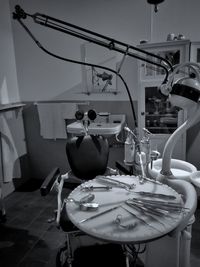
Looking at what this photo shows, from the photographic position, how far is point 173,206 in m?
1.20

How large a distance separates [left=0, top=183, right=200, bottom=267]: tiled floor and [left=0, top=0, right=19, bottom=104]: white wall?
1.44m

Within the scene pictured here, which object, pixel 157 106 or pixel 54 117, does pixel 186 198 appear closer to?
pixel 157 106

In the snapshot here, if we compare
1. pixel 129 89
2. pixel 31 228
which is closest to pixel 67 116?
pixel 129 89

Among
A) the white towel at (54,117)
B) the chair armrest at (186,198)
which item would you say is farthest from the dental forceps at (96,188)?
the white towel at (54,117)

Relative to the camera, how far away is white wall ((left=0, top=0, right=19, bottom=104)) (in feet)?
9.66

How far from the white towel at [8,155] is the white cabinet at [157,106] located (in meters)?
1.74

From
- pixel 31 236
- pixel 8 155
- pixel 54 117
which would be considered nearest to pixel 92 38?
pixel 54 117

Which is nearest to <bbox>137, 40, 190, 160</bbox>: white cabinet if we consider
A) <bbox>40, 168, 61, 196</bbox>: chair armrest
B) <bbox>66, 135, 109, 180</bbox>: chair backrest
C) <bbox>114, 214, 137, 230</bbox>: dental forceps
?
<bbox>66, 135, 109, 180</bbox>: chair backrest

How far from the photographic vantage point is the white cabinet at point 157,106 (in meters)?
2.38

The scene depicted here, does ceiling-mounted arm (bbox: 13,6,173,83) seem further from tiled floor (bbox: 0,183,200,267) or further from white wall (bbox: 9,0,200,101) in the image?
tiled floor (bbox: 0,183,200,267)

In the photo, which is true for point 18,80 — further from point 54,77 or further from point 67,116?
point 67,116

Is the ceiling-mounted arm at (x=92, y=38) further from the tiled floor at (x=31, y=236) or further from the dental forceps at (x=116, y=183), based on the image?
the tiled floor at (x=31, y=236)

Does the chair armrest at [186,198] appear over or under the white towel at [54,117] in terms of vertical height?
under

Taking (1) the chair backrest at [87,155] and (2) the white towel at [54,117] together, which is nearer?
(1) the chair backrest at [87,155]
